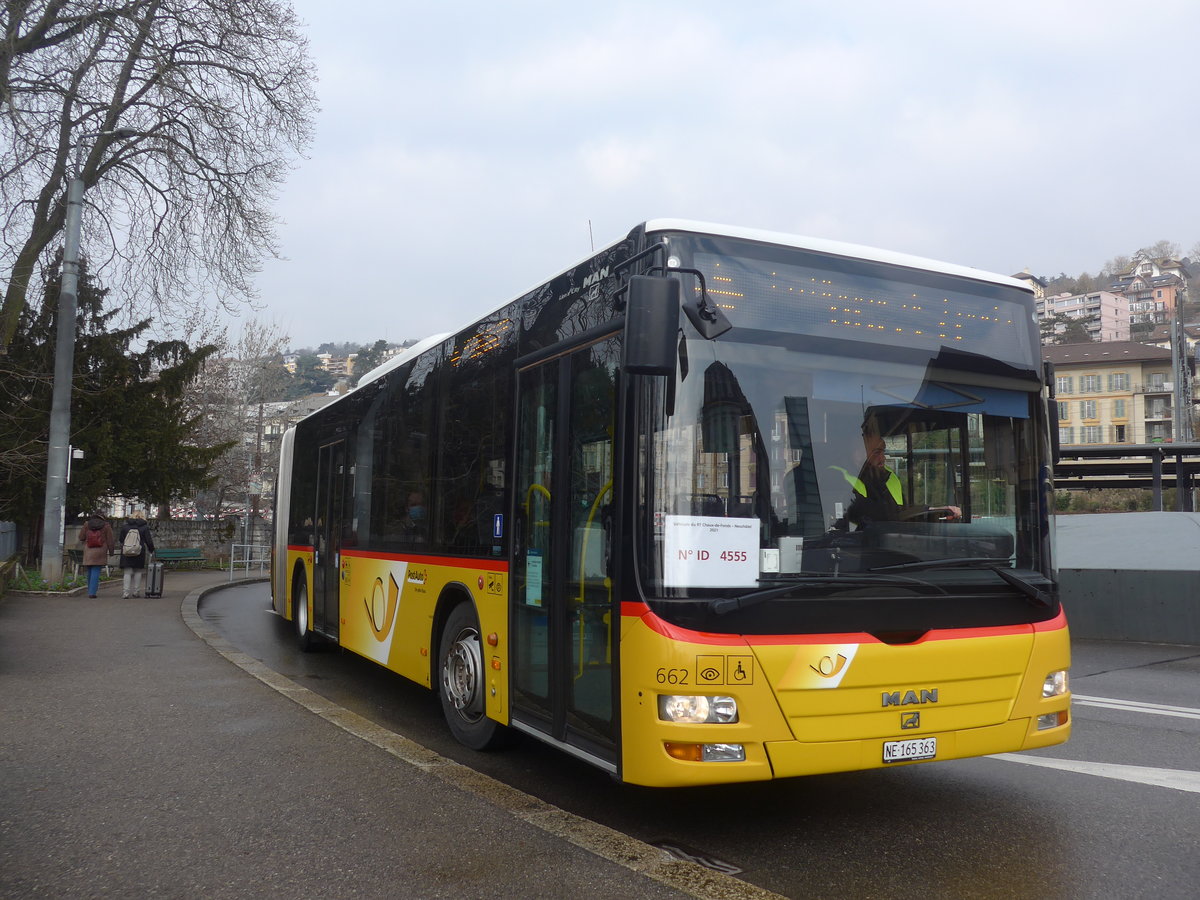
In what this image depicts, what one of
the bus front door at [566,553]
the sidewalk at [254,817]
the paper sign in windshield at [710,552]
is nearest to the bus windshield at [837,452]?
the paper sign in windshield at [710,552]

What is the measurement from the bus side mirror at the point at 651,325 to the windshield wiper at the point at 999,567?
155 centimetres

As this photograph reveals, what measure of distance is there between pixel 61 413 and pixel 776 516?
18416 millimetres

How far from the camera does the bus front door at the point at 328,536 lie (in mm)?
10539

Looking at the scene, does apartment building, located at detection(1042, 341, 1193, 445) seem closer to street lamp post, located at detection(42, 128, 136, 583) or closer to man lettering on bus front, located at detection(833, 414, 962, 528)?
street lamp post, located at detection(42, 128, 136, 583)

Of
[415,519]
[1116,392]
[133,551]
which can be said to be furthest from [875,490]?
[1116,392]

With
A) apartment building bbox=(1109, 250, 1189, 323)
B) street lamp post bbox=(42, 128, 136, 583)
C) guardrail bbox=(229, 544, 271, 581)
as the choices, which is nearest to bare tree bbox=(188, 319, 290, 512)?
guardrail bbox=(229, 544, 271, 581)

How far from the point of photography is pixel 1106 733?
7410 millimetres

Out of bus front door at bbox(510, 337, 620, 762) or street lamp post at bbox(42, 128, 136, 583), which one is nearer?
bus front door at bbox(510, 337, 620, 762)

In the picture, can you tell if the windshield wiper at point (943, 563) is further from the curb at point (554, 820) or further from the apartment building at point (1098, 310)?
the apartment building at point (1098, 310)

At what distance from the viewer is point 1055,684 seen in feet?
17.1

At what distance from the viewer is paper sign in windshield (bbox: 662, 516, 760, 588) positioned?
4.58 metres

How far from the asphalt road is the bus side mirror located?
2.20 m

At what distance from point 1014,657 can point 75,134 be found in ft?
74.5

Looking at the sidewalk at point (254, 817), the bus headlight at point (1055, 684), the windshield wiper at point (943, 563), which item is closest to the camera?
the sidewalk at point (254, 817)
